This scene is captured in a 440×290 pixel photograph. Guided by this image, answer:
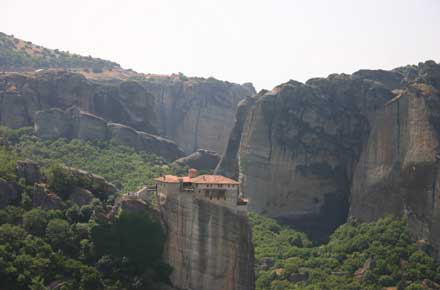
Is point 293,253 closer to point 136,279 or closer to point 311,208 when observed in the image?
point 311,208

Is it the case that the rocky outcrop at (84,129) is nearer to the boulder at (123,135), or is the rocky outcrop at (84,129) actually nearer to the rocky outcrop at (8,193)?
the boulder at (123,135)

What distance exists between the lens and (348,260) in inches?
4557

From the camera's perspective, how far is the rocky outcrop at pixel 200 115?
192m

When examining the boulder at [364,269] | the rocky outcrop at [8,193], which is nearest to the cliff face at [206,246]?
the rocky outcrop at [8,193]

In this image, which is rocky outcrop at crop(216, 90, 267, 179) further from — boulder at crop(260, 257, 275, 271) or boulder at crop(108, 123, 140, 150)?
boulder at crop(260, 257, 275, 271)

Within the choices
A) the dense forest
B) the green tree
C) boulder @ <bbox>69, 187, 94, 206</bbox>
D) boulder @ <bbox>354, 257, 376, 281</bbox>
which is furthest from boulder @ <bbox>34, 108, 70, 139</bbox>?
the green tree

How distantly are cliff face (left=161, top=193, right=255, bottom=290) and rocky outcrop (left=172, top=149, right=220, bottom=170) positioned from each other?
6815 cm

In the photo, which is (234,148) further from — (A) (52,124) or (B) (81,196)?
(B) (81,196)

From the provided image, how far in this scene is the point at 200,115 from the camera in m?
193

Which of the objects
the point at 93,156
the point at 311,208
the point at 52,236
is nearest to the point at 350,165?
the point at 311,208

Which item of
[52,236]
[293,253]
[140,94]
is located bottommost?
[293,253]

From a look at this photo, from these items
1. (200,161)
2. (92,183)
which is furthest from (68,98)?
(92,183)

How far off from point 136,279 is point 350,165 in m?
68.3

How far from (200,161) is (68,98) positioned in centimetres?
2417
